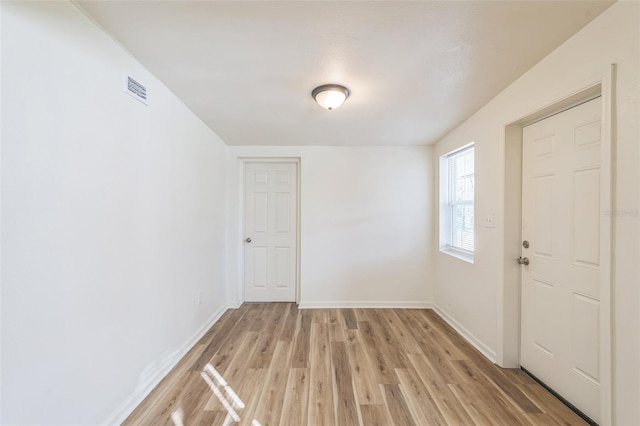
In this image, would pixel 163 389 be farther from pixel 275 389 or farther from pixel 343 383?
pixel 343 383

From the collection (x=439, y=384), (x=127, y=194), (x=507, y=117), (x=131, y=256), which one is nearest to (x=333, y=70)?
(x=507, y=117)

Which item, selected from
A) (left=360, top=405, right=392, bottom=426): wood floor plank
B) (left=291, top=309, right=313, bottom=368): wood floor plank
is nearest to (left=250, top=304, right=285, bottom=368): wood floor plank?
(left=291, top=309, right=313, bottom=368): wood floor plank

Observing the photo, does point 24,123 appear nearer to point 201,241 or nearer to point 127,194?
point 127,194

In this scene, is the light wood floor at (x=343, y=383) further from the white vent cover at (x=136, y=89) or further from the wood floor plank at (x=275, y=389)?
the white vent cover at (x=136, y=89)

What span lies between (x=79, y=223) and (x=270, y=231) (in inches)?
100

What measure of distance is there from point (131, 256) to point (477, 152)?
3067mm

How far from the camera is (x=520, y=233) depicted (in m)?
2.09

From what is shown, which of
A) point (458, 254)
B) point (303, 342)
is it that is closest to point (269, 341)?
point (303, 342)

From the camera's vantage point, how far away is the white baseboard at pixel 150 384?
1.54 metres

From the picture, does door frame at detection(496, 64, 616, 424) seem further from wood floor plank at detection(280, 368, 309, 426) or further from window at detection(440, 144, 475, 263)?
wood floor plank at detection(280, 368, 309, 426)

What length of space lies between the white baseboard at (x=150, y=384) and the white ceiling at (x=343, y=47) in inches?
88.2

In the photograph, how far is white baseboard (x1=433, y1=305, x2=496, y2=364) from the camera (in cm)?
226

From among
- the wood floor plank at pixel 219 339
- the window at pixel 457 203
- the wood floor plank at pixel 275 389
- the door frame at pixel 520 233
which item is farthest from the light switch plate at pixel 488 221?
the wood floor plank at pixel 219 339

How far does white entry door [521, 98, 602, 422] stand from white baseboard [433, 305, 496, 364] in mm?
249
